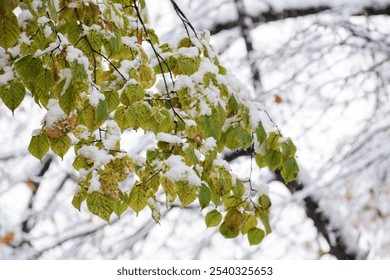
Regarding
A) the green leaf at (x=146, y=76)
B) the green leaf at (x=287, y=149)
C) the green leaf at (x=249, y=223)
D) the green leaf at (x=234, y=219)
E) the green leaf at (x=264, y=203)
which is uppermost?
the green leaf at (x=146, y=76)

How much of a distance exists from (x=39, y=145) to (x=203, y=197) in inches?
19.9

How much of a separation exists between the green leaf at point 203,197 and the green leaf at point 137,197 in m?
0.19

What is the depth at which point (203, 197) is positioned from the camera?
1.37 metres

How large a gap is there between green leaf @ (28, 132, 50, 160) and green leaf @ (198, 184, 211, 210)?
471mm

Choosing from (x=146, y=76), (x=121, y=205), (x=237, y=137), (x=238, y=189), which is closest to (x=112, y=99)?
(x=146, y=76)

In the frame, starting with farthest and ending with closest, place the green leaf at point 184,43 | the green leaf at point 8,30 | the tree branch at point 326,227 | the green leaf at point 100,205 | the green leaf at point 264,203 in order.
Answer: the tree branch at point 326,227
the green leaf at point 264,203
the green leaf at point 184,43
the green leaf at point 100,205
the green leaf at point 8,30

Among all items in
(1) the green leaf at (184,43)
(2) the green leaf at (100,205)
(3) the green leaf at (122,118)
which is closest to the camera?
(2) the green leaf at (100,205)

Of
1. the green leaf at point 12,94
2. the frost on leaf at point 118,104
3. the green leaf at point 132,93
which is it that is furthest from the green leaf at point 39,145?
the green leaf at point 132,93

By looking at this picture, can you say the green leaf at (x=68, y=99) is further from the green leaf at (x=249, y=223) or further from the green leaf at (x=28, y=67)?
the green leaf at (x=249, y=223)

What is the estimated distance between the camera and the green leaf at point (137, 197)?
1.44 meters

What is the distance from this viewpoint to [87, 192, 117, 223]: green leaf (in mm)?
1307

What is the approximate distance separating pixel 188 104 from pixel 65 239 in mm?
2956

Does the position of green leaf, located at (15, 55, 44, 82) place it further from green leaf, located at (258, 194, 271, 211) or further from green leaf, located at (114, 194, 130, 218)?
green leaf, located at (258, 194, 271, 211)

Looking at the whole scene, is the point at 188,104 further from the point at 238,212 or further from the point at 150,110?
the point at 238,212
